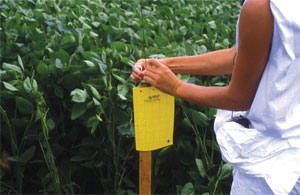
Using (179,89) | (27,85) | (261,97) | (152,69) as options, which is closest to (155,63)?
(152,69)

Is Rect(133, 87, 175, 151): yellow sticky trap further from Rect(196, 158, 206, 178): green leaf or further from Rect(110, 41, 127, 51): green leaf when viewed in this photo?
Rect(110, 41, 127, 51): green leaf

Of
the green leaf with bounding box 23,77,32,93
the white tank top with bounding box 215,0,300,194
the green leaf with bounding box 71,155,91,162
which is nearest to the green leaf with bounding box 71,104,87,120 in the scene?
the green leaf with bounding box 23,77,32,93

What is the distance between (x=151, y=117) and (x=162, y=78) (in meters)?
0.17

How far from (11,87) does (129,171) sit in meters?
0.89

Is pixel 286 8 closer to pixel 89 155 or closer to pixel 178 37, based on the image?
pixel 89 155

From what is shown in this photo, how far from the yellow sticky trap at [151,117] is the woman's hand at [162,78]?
0.05 meters

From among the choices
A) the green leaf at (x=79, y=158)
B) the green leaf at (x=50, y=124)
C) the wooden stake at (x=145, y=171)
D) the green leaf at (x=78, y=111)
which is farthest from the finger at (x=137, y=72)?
the green leaf at (x=79, y=158)

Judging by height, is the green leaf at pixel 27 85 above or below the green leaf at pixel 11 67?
below

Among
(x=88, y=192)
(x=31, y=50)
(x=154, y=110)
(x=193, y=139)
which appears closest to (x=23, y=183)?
(x=88, y=192)

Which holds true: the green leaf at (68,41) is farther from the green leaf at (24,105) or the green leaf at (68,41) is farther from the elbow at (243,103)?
the elbow at (243,103)

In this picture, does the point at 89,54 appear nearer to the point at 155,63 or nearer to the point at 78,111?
the point at 78,111

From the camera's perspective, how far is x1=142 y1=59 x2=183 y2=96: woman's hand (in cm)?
144

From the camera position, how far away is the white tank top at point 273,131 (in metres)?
1.18

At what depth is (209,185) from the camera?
79.2 inches
